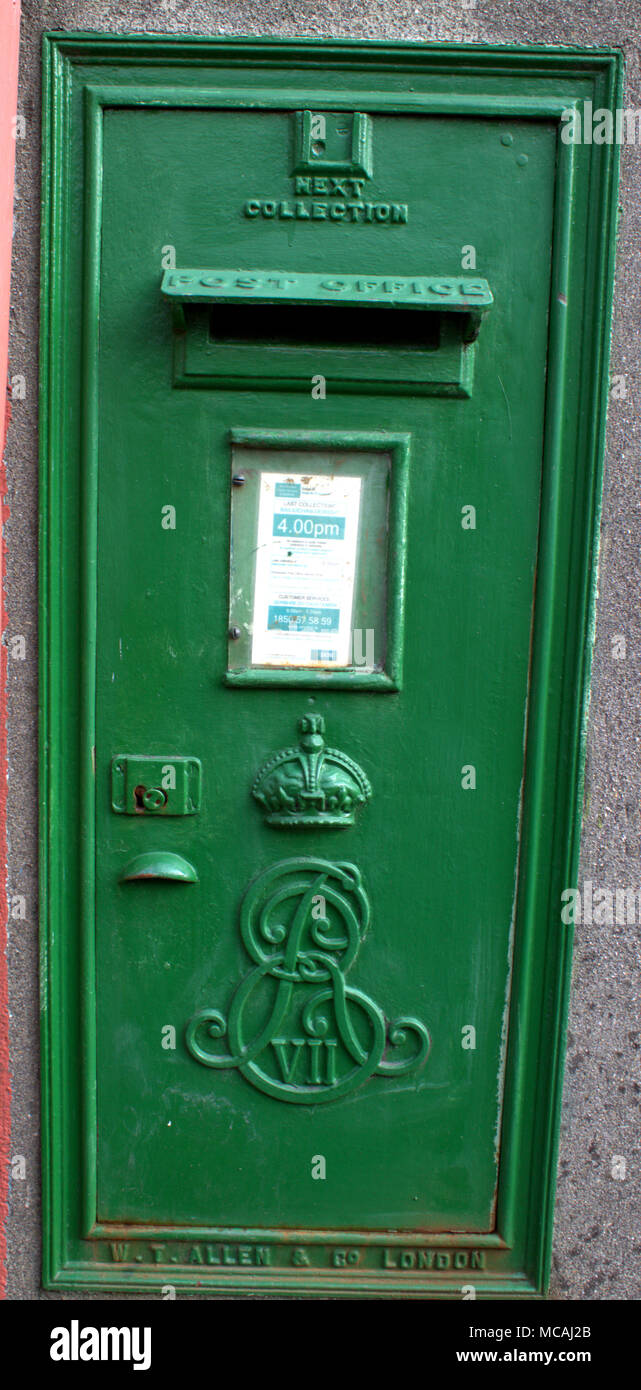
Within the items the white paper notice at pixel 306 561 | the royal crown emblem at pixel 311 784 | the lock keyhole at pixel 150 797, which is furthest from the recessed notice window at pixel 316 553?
the lock keyhole at pixel 150 797

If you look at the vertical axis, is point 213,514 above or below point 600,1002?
above

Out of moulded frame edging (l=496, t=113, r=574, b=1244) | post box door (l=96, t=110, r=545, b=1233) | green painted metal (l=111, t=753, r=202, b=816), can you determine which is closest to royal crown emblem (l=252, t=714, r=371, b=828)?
post box door (l=96, t=110, r=545, b=1233)

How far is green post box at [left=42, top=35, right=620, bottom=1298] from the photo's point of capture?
1.67 meters

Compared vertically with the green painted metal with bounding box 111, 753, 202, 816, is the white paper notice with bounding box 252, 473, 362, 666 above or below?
above

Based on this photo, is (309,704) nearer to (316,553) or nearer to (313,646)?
(313,646)

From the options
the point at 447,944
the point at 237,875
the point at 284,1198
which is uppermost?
the point at 237,875

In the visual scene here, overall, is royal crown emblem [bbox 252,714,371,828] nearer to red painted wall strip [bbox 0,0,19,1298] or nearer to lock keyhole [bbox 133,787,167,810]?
lock keyhole [bbox 133,787,167,810]

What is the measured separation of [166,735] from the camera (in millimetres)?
1767

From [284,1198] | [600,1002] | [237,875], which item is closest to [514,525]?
[237,875]

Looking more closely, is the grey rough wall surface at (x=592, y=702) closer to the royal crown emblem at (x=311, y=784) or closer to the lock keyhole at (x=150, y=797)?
the lock keyhole at (x=150, y=797)

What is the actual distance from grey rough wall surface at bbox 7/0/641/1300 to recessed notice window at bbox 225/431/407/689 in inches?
16.4

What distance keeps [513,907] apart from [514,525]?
2.46 feet

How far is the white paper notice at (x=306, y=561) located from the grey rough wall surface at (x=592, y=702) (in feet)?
1.49

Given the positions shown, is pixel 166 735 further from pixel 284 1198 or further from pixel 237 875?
pixel 284 1198
